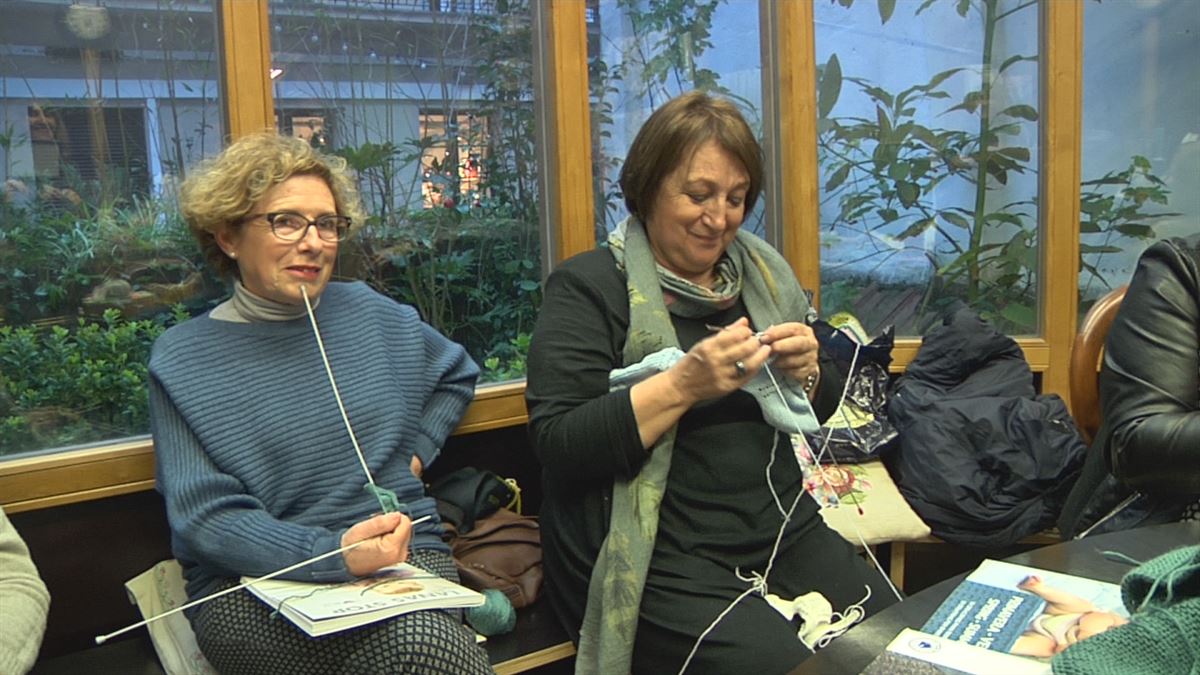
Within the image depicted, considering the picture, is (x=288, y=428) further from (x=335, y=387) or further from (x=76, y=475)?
(x=76, y=475)

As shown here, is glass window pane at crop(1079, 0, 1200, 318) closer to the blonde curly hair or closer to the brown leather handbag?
the brown leather handbag

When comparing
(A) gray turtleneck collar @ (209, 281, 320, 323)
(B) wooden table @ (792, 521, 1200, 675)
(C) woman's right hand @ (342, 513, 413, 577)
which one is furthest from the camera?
(A) gray turtleneck collar @ (209, 281, 320, 323)

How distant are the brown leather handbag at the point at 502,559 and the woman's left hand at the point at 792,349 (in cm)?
65

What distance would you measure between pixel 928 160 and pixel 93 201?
2243mm

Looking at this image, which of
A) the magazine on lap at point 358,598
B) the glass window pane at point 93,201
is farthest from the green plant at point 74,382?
the magazine on lap at point 358,598

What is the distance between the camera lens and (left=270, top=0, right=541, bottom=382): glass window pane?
6.87 feet

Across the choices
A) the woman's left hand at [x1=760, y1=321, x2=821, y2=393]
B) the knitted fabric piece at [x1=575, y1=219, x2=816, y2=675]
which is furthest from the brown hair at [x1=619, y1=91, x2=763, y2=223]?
the woman's left hand at [x1=760, y1=321, x2=821, y2=393]

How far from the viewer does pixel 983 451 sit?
2.32 m

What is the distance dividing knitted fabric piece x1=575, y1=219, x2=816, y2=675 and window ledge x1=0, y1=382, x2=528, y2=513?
895 mm

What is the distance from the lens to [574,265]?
1.81 meters

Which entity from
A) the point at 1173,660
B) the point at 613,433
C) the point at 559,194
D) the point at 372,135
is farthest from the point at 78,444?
the point at 1173,660

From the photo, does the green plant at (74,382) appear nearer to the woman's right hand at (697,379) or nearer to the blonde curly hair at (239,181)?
the blonde curly hair at (239,181)

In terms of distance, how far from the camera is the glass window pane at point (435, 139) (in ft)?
6.87

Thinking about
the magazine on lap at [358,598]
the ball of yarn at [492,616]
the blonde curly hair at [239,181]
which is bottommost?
the ball of yarn at [492,616]
